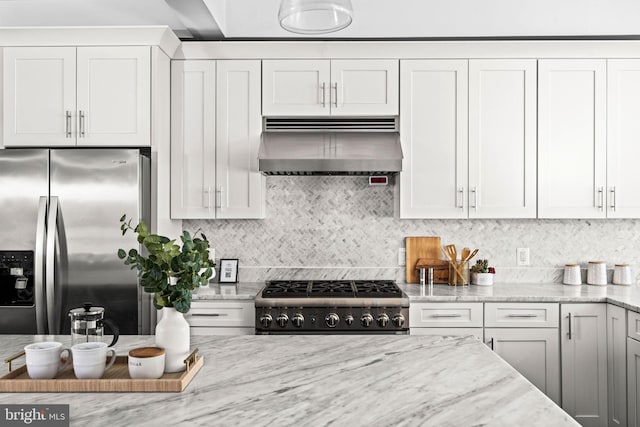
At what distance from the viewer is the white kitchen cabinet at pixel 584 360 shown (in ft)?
10.4

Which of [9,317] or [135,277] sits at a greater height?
[135,277]

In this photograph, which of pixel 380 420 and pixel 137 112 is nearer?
pixel 380 420

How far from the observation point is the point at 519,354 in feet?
10.6

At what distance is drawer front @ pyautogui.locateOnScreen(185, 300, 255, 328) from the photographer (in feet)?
10.9

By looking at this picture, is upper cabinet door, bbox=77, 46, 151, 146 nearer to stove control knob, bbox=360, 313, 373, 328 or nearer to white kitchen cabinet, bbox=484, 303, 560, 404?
stove control knob, bbox=360, 313, 373, 328

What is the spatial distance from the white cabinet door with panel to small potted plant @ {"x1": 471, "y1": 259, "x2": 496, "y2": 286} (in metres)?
0.49

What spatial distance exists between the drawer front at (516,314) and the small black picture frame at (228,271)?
1797mm

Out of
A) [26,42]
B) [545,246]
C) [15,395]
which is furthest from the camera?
[545,246]

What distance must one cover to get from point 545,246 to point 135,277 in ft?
9.65

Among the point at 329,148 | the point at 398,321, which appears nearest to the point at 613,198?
the point at 398,321

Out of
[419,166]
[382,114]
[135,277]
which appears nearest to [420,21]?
[382,114]

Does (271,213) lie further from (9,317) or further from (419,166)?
(9,317)

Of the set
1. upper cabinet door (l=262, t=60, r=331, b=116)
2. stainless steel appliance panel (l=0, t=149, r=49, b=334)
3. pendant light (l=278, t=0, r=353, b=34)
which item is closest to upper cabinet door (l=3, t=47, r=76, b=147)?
stainless steel appliance panel (l=0, t=149, r=49, b=334)

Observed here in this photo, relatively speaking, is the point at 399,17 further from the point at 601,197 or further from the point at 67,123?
the point at 67,123
